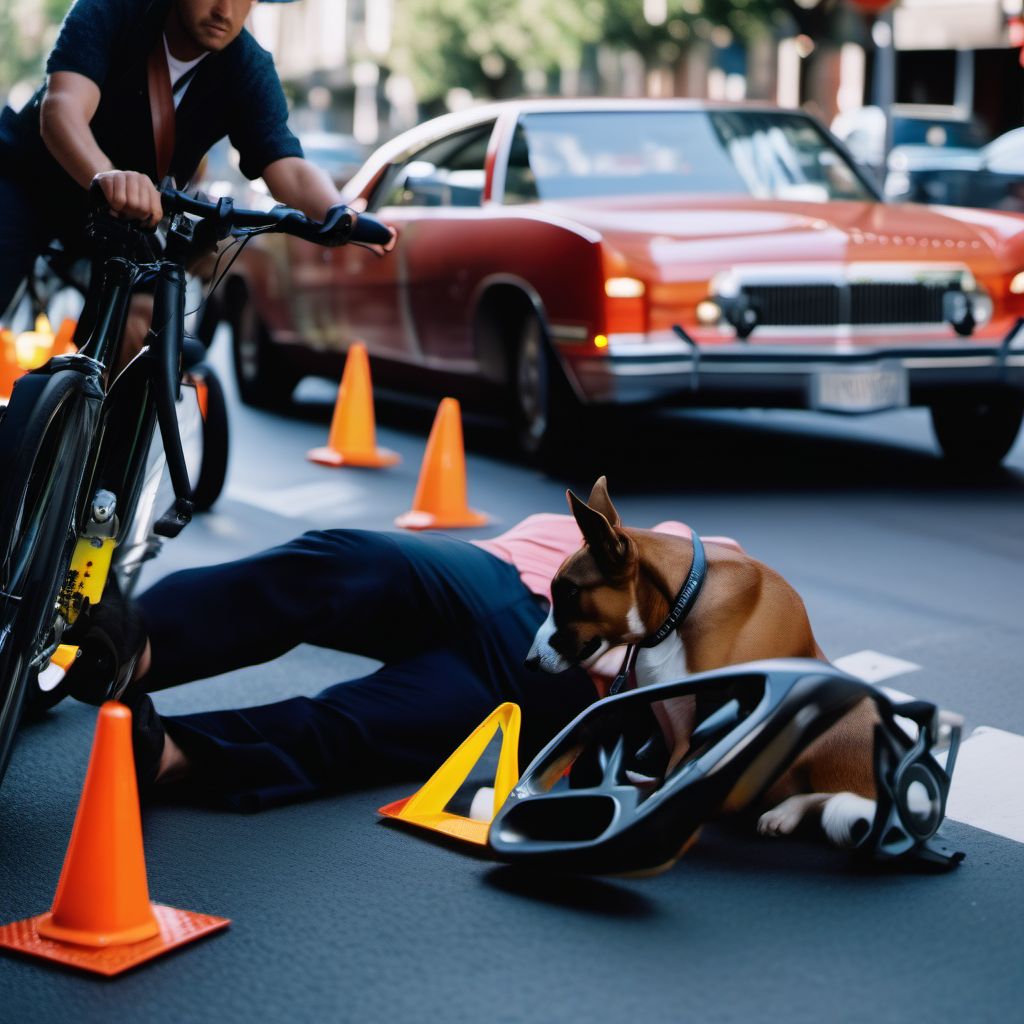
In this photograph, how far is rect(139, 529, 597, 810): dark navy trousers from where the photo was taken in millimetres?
4207

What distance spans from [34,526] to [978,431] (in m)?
6.70

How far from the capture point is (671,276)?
820cm

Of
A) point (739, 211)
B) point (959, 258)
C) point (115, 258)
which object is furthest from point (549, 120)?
point (115, 258)

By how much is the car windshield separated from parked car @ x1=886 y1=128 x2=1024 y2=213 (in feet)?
35.3

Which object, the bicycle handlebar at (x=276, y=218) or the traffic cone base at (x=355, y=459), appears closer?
the bicycle handlebar at (x=276, y=218)

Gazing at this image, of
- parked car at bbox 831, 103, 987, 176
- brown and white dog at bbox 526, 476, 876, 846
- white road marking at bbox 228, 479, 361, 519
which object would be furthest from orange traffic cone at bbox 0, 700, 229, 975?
parked car at bbox 831, 103, 987, 176

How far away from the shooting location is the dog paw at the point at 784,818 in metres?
3.89

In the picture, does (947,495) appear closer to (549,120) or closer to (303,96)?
(549,120)

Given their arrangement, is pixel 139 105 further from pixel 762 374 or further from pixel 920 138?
pixel 920 138

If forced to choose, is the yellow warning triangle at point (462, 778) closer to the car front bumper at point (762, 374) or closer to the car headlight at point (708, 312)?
the car front bumper at point (762, 374)

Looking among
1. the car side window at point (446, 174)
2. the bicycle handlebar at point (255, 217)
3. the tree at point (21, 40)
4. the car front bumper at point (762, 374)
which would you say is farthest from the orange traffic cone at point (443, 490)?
the tree at point (21, 40)

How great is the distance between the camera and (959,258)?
8.59 meters

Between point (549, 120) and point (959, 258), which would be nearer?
point (959, 258)

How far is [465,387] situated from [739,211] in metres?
1.77
